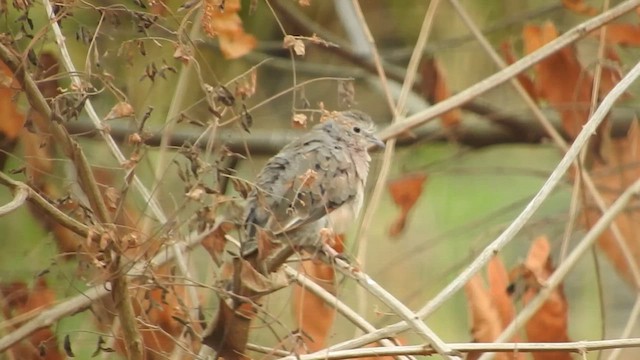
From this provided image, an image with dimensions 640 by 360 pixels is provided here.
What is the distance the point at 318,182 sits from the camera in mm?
4906

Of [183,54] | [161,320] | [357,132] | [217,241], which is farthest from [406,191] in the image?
[183,54]

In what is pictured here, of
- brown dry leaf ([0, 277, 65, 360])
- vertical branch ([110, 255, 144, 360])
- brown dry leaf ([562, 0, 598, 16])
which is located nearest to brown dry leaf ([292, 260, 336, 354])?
brown dry leaf ([0, 277, 65, 360])

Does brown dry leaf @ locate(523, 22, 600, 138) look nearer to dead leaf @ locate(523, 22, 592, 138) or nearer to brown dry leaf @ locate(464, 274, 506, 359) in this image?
dead leaf @ locate(523, 22, 592, 138)

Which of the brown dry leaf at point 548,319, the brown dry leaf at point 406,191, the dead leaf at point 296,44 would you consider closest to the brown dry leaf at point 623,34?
the brown dry leaf at point 406,191

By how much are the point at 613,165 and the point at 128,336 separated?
300 centimetres

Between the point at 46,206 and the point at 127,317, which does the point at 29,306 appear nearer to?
the point at 127,317

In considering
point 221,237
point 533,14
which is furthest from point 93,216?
point 533,14

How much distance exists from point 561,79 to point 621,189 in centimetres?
58

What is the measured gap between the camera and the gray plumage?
4.48 metres

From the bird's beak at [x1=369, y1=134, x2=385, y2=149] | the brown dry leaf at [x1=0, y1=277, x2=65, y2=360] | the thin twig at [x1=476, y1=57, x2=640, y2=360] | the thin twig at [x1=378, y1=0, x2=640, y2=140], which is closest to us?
the thin twig at [x1=476, y1=57, x2=640, y2=360]

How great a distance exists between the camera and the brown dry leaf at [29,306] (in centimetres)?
471

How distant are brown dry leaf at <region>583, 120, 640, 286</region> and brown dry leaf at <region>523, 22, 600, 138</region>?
0.86 ft

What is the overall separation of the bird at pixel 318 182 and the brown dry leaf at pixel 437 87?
50cm

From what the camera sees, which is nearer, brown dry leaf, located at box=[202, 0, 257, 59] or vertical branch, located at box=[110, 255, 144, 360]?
vertical branch, located at box=[110, 255, 144, 360]
